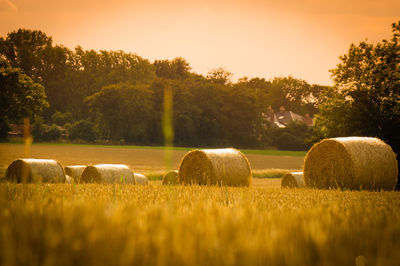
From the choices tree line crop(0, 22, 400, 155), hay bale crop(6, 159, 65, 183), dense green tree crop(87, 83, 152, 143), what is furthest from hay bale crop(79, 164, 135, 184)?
dense green tree crop(87, 83, 152, 143)

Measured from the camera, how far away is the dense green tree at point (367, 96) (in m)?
23.6

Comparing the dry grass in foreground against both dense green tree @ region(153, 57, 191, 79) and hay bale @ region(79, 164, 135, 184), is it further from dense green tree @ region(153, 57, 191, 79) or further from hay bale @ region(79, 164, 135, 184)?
dense green tree @ region(153, 57, 191, 79)

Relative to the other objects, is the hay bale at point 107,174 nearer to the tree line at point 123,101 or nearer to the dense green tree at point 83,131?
the tree line at point 123,101

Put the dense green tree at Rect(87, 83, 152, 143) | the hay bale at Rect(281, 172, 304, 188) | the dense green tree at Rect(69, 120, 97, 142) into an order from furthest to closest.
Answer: the dense green tree at Rect(87, 83, 152, 143)
the dense green tree at Rect(69, 120, 97, 142)
the hay bale at Rect(281, 172, 304, 188)

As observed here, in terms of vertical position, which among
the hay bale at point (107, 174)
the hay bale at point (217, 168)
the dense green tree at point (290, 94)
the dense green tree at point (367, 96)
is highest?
the dense green tree at point (290, 94)

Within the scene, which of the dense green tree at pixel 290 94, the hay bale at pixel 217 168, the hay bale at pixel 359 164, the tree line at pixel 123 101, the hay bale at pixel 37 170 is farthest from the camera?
the dense green tree at pixel 290 94

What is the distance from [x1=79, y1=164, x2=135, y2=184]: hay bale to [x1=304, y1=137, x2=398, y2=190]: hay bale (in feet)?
24.0

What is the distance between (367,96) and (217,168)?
16.3 meters

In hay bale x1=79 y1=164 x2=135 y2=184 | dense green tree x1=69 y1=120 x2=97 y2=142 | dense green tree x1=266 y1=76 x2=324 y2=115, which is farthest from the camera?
dense green tree x1=266 y1=76 x2=324 y2=115

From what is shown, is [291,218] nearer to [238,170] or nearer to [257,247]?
[257,247]

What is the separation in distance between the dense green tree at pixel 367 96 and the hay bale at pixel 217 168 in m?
11.7

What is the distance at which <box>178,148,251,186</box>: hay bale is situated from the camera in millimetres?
13578

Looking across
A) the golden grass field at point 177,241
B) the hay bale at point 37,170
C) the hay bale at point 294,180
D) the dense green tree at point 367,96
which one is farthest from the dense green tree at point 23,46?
the golden grass field at point 177,241

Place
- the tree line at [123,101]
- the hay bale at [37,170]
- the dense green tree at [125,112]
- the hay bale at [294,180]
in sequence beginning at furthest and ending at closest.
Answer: the dense green tree at [125,112]
the tree line at [123,101]
the hay bale at [294,180]
the hay bale at [37,170]
